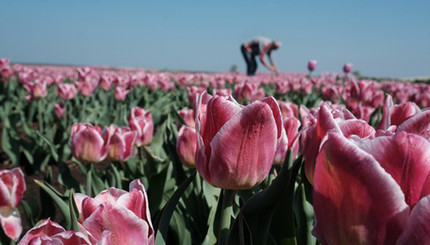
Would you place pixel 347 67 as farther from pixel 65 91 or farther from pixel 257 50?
pixel 65 91

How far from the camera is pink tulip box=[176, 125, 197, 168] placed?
4.73ft

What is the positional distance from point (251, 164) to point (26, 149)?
327 centimetres

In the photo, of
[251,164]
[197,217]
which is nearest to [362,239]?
[251,164]

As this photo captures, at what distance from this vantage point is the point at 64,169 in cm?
217

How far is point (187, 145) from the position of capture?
1467 mm

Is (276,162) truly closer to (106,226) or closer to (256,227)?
(256,227)

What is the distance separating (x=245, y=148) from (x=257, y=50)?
22264 millimetres

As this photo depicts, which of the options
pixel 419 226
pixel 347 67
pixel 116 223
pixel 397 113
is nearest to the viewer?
pixel 419 226

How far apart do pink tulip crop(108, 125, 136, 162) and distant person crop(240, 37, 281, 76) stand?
66.9ft

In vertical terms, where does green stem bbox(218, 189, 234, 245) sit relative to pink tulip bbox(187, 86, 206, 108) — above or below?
below

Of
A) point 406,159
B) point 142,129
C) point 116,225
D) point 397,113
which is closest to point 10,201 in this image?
point 142,129

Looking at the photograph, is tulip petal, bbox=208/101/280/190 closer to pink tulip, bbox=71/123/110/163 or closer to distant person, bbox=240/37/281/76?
pink tulip, bbox=71/123/110/163

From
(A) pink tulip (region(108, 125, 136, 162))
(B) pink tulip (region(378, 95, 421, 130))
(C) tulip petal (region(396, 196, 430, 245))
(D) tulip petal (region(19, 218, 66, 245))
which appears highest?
(B) pink tulip (region(378, 95, 421, 130))

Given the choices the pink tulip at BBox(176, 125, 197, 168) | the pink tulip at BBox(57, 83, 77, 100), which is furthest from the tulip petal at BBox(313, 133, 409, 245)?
the pink tulip at BBox(57, 83, 77, 100)
